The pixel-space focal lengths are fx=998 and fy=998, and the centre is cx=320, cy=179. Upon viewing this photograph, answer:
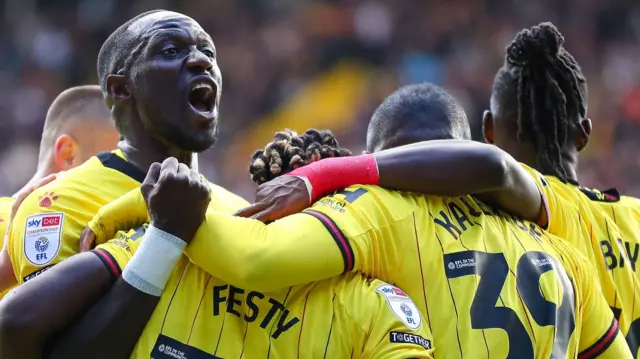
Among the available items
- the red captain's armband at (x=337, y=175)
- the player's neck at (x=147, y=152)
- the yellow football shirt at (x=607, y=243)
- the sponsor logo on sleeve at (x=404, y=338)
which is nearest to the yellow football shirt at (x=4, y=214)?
the player's neck at (x=147, y=152)

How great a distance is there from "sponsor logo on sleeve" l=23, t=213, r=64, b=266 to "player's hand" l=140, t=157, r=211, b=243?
0.68m

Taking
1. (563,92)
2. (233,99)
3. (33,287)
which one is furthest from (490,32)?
(33,287)

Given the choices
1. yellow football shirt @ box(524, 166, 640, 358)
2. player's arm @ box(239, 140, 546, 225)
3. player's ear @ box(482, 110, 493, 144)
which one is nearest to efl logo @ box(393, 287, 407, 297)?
player's arm @ box(239, 140, 546, 225)

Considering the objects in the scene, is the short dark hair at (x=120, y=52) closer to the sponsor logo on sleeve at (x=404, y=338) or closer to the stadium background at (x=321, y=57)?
the sponsor logo on sleeve at (x=404, y=338)

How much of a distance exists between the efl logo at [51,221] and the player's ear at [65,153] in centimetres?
131

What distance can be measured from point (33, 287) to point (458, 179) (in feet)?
4.18

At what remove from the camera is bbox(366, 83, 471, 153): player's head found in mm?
3277

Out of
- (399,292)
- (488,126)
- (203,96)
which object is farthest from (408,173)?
(488,126)

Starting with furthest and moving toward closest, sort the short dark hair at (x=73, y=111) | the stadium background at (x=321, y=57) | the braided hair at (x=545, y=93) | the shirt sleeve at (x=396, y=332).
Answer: the stadium background at (x=321, y=57), the short dark hair at (x=73, y=111), the braided hair at (x=545, y=93), the shirt sleeve at (x=396, y=332)

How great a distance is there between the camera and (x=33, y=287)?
9.09ft

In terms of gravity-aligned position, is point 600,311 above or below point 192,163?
below

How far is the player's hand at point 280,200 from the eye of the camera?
294 cm

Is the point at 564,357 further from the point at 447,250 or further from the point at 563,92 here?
the point at 563,92

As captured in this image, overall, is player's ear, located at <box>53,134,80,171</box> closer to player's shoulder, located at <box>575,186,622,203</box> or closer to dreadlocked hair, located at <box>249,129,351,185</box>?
dreadlocked hair, located at <box>249,129,351,185</box>
